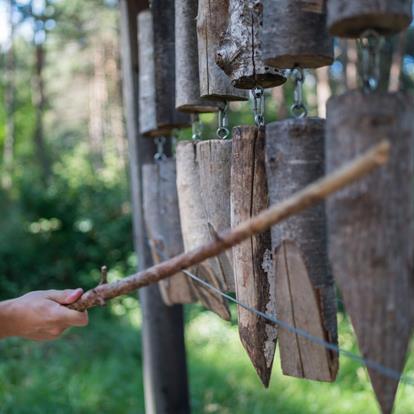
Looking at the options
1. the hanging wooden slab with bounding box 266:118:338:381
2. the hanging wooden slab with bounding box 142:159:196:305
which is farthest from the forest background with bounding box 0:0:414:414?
the hanging wooden slab with bounding box 142:159:196:305

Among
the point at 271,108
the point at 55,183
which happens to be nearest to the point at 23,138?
the point at 271,108

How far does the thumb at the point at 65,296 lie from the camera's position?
1.58m

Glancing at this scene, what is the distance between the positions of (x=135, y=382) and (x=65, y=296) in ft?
9.23

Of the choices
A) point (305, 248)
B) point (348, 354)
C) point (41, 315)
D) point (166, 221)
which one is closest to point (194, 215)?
point (166, 221)

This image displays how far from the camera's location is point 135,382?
4.25 metres

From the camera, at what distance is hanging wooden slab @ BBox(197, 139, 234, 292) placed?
1748 mm

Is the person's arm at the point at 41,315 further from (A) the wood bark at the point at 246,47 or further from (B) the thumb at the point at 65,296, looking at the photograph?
(A) the wood bark at the point at 246,47

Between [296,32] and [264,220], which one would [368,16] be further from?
[264,220]

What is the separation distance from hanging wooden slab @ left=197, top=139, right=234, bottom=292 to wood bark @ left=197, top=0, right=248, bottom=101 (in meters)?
0.15

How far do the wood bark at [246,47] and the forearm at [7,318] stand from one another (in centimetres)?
83

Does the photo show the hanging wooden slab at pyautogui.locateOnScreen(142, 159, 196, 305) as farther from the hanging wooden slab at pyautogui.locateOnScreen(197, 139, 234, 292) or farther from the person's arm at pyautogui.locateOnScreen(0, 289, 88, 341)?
the person's arm at pyautogui.locateOnScreen(0, 289, 88, 341)

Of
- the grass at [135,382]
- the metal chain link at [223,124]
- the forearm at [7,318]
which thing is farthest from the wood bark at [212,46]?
the grass at [135,382]

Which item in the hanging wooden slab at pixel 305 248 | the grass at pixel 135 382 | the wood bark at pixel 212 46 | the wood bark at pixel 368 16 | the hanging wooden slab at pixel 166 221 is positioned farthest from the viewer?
the grass at pixel 135 382

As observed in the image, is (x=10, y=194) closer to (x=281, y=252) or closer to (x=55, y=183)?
(x=55, y=183)
